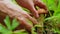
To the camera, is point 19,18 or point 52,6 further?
point 52,6

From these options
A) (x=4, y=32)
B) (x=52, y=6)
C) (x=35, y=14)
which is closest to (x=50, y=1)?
(x=52, y=6)

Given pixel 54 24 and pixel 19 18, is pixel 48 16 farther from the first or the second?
pixel 19 18

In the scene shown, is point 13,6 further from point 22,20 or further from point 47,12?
point 47,12

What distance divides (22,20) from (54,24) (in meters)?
0.19

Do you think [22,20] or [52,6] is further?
[52,6]

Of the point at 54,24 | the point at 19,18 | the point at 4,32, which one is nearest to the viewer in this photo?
the point at 4,32

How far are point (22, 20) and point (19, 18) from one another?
0.05ft

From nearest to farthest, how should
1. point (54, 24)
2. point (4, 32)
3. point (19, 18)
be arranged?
point (4, 32) → point (19, 18) → point (54, 24)

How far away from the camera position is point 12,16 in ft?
1.56

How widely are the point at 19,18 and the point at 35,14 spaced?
0.09 metres

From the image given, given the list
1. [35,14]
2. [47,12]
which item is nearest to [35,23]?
Result: [35,14]

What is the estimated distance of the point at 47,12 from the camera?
649 millimetres

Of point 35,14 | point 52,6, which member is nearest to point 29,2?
point 35,14

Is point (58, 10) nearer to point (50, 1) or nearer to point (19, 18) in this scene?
point (50, 1)
